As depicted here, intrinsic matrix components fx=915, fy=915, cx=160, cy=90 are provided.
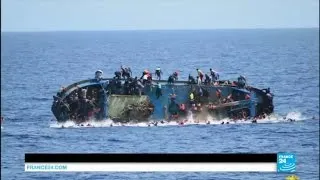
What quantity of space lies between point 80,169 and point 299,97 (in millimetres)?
9889

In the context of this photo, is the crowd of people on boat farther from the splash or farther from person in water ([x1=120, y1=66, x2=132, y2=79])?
the splash

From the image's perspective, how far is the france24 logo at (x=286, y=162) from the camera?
20.0 metres

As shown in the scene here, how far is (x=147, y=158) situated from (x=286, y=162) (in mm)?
3075

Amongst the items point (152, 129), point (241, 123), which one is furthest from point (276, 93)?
point (152, 129)

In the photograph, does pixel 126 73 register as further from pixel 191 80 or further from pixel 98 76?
pixel 191 80

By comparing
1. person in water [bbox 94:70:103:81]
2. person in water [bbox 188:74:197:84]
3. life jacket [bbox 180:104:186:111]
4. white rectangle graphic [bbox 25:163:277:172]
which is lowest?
white rectangle graphic [bbox 25:163:277:172]

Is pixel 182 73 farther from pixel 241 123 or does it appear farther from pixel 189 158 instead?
pixel 189 158

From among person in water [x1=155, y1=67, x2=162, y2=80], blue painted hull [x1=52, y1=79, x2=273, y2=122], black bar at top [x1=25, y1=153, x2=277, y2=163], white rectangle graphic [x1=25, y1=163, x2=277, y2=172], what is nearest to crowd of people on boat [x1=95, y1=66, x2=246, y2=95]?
person in water [x1=155, y1=67, x2=162, y2=80]

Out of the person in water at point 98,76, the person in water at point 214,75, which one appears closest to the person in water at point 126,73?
the person in water at point 98,76

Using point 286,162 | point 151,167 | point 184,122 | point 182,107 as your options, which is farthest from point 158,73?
point 286,162

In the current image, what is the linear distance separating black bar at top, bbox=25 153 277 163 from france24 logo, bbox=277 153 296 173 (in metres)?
0.14

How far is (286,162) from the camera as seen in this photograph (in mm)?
20188

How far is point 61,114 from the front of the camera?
2486 centimetres

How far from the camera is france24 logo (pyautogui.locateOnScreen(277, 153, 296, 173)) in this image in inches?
787
